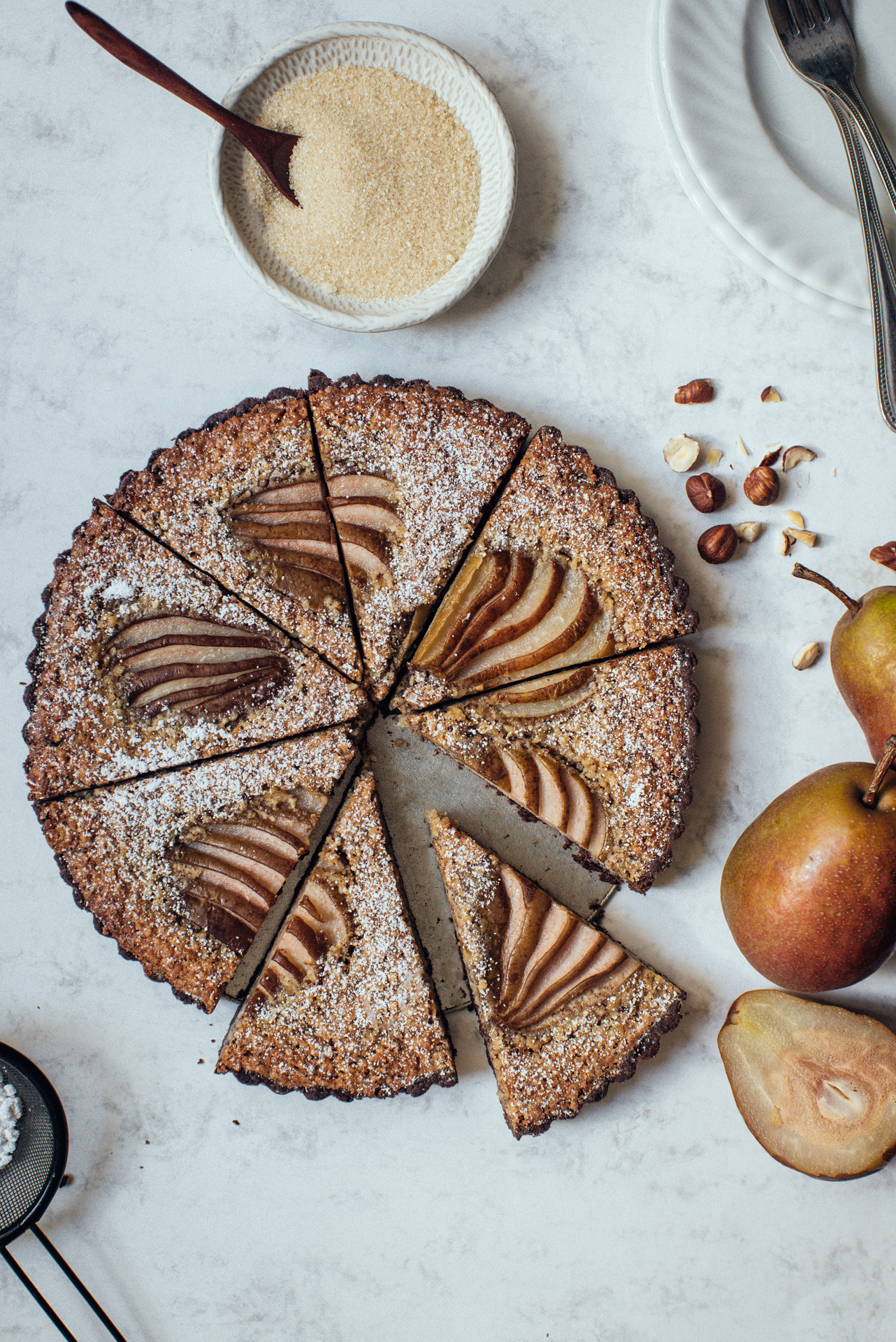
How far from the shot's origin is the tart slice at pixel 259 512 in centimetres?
256

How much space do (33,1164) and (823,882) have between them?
8.04 feet

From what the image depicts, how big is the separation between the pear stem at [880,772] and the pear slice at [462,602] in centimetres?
111

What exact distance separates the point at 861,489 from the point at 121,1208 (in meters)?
3.31

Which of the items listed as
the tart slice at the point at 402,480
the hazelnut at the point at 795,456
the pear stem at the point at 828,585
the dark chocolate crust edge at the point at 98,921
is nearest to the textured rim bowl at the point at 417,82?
the tart slice at the point at 402,480

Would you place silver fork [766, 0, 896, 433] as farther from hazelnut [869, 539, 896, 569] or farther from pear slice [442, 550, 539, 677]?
pear slice [442, 550, 539, 677]

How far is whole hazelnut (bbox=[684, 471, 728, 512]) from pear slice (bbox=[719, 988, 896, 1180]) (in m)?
1.53

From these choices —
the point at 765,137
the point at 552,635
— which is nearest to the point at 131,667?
the point at 552,635

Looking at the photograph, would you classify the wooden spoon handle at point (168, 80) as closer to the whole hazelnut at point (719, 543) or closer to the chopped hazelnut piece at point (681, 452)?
the chopped hazelnut piece at point (681, 452)

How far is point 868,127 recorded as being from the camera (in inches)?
104

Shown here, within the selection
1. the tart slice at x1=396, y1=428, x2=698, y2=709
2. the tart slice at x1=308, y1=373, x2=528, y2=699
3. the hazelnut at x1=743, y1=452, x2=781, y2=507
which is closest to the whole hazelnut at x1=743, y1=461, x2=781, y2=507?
the hazelnut at x1=743, y1=452, x2=781, y2=507

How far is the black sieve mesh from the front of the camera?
260 centimetres

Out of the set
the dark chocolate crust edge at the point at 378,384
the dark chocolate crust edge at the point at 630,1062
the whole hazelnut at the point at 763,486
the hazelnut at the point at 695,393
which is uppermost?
the hazelnut at the point at 695,393

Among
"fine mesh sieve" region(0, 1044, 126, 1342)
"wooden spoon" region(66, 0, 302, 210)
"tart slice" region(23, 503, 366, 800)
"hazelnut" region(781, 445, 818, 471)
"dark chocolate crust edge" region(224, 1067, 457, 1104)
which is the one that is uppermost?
"wooden spoon" region(66, 0, 302, 210)

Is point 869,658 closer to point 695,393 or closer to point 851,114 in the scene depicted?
point 695,393
